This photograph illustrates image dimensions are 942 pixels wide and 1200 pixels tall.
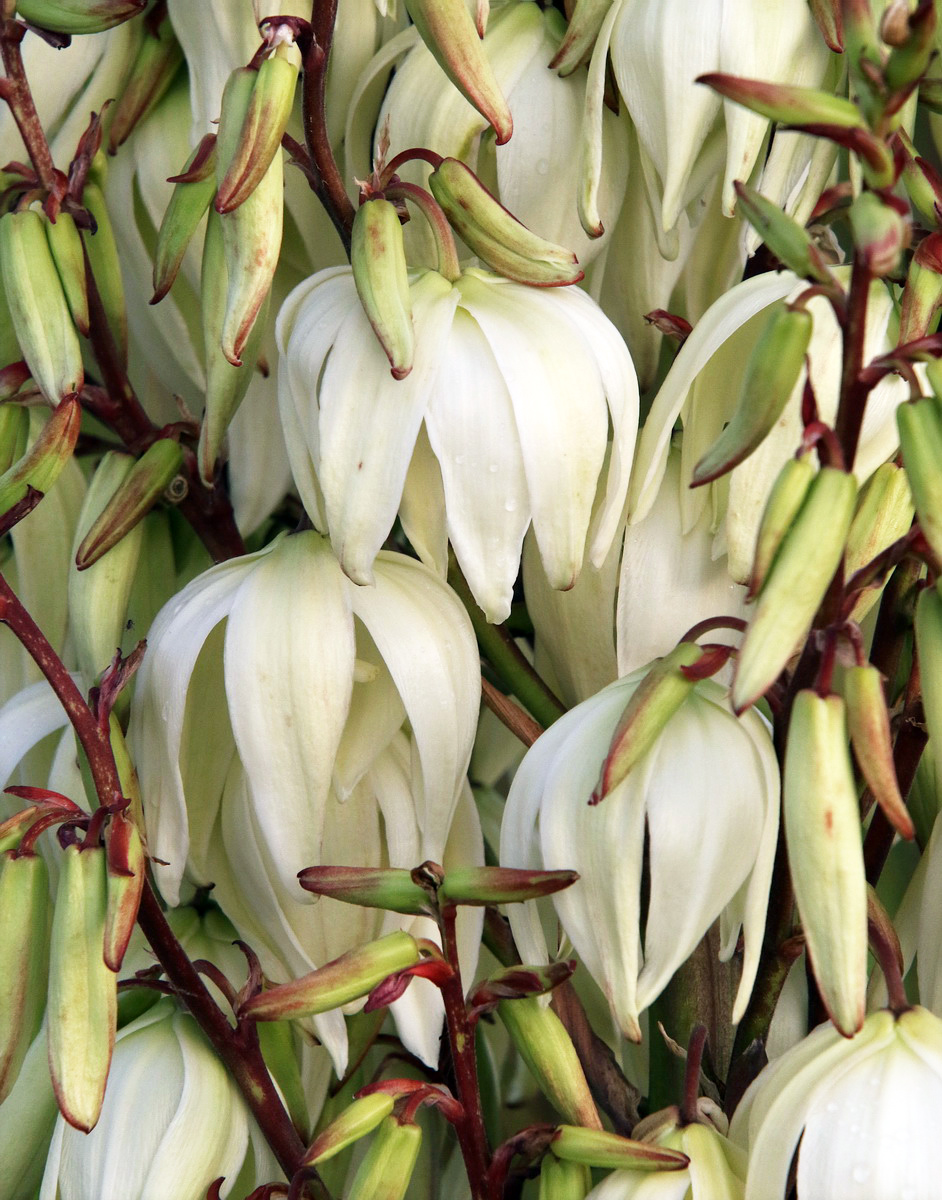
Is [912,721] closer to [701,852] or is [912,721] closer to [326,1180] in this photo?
[701,852]

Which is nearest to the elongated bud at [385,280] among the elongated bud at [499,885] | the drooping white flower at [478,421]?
the drooping white flower at [478,421]

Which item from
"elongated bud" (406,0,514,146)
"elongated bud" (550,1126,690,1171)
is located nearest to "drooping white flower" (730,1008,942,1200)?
"elongated bud" (550,1126,690,1171)

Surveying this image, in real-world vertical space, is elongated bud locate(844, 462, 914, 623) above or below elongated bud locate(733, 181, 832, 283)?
below

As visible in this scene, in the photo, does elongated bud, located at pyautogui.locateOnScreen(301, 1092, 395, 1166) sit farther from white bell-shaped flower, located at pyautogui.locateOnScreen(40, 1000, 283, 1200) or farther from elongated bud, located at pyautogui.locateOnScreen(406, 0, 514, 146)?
elongated bud, located at pyautogui.locateOnScreen(406, 0, 514, 146)

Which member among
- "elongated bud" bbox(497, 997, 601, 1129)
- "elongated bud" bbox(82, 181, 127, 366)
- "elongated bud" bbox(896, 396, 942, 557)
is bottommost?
"elongated bud" bbox(497, 997, 601, 1129)

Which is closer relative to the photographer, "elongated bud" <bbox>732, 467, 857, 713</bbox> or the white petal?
"elongated bud" <bbox>732, 467, 857, 713</bbox>

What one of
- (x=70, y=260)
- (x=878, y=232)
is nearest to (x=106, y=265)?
(x=70, y=260)
